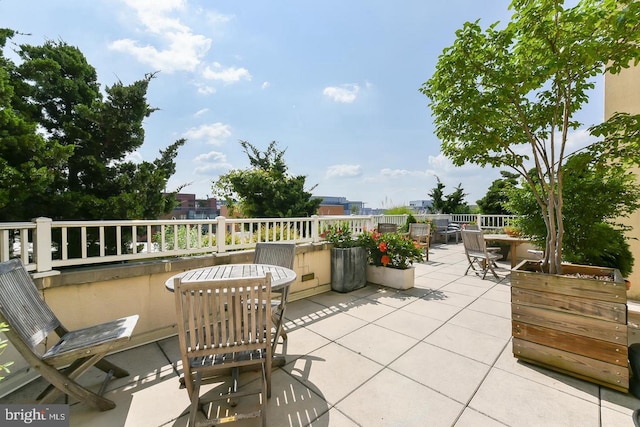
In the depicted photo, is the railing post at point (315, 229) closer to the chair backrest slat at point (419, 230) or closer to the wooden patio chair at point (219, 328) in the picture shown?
the wooden patio chair at point (219, 328)

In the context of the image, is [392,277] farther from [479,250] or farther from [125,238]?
[125,238]

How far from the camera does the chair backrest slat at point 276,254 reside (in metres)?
3.06

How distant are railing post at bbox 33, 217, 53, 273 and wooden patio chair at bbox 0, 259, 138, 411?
0.41 meters

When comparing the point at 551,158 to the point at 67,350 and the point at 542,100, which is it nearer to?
the point at 542,100

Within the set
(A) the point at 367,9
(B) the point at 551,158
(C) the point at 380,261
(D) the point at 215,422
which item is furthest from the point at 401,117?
(D) the point at 215,422

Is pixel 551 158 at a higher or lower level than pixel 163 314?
higher

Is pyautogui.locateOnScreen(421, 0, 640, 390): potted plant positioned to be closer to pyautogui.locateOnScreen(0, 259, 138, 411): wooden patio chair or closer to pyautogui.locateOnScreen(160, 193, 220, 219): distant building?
pyautogui.locateOnScreen(0, 259, 138, 411): wooden patio chair

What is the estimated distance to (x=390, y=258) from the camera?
4.64 meters

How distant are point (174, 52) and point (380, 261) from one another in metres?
5.30

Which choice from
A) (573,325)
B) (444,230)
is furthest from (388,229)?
(573,325)

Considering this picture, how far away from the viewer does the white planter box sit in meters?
4.44

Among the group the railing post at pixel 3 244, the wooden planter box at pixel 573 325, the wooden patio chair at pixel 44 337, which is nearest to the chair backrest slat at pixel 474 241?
the wooden planter box at pixel 573 325

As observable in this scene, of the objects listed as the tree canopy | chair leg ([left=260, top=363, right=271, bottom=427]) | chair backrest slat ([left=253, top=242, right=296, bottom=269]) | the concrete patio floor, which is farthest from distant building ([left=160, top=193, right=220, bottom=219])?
chair leg ([left=260, top=363, right=271, bottom=427])

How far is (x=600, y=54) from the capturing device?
6.31 feet
